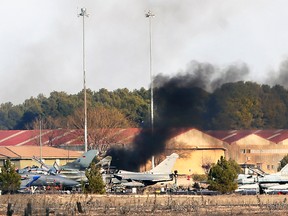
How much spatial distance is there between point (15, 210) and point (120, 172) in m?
43.0

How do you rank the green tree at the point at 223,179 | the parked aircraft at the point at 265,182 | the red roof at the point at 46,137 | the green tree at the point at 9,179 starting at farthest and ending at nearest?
the red roof at the point at 46,137, the parked aircraft at the point at 265,182, the green tree at the point at 223,179, the green tree at the point at 9,179

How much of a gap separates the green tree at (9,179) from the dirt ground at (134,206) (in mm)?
9245

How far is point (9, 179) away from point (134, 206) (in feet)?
86.1

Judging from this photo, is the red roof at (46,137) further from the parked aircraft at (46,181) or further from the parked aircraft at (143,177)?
the parked aircraft at (46,181)

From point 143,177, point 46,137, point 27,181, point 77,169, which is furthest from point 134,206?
point 46,137

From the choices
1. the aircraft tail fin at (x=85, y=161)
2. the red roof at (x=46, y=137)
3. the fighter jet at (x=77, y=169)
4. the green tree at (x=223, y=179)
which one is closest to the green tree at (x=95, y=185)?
the fighter jet at (x=77, y=169)

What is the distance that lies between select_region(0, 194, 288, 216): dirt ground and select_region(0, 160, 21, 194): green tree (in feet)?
30.3

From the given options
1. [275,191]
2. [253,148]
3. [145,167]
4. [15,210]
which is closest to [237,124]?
[253,148]

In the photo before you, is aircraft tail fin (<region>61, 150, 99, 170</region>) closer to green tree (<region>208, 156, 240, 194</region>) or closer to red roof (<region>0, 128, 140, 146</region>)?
green tree (<region>208, 156, 240, 194</region>)

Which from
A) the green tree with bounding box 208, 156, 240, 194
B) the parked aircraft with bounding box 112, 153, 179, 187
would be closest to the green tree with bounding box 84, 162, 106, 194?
the green tree with bounding box 208, 156, 240, 194

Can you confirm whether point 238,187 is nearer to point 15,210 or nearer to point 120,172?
point 120,172

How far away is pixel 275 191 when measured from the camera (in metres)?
Answer: 103

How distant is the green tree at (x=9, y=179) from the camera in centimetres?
9575

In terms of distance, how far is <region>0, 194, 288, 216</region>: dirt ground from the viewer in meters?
67.0
